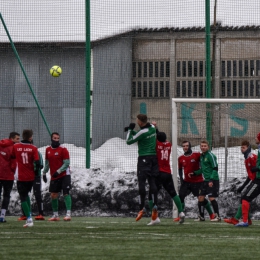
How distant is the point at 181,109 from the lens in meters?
19.9

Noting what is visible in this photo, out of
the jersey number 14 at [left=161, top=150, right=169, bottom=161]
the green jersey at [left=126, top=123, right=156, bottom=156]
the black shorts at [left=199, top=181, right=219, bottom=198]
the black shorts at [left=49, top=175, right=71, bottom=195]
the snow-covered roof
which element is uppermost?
the snow-covered roof

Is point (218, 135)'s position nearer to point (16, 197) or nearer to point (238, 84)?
point (238, 84)

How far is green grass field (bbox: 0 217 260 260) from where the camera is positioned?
8.98m

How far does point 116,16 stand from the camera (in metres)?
19.8

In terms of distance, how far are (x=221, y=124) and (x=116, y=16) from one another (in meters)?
3.75

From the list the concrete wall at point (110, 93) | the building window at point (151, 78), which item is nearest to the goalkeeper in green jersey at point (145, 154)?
the concrete wall at point (110, 93)

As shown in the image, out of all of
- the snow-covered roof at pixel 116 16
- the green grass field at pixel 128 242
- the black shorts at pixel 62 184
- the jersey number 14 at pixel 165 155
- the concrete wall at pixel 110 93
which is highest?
the snow-covered roof at pixel 116 16

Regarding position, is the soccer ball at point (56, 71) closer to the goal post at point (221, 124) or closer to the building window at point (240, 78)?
the goal post at point (221, 124)

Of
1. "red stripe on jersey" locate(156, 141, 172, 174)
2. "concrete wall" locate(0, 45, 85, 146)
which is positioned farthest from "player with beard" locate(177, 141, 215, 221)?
"concrete wall" locate(0, 45, 85, 146)

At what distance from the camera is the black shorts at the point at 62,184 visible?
17328mm

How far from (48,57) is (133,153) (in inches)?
128

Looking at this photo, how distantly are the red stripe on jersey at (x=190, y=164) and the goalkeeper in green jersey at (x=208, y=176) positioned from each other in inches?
4.3

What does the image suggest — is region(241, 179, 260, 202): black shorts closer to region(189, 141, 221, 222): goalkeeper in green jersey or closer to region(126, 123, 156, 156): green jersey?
region(126, 123, 156, 156): green jersey

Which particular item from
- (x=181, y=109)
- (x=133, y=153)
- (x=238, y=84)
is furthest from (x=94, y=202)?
(x=238, y=84)
